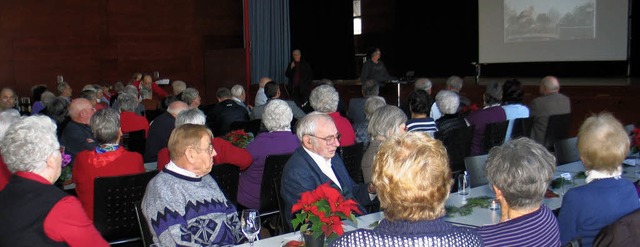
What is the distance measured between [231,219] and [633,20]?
12747mm

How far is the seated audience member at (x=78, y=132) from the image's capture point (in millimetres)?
5758

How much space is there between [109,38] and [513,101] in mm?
8616

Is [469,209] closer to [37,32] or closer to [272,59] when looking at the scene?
[37,32]

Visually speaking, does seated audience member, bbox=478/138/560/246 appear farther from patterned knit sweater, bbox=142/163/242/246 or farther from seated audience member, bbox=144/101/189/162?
seated audience member, bbox=144/101/189/162

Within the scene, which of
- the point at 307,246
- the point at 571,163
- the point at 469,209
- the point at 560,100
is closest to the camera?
the point at 307,246

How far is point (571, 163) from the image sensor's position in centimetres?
492

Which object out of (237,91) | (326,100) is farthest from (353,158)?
(237,91)

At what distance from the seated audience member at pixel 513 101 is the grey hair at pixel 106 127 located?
417 cm

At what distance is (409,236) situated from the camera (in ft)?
6.18

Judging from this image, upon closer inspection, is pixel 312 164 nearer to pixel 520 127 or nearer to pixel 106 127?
pixel 106 127

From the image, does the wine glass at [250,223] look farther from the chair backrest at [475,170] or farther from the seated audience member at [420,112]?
the seated audience member at [420,112]

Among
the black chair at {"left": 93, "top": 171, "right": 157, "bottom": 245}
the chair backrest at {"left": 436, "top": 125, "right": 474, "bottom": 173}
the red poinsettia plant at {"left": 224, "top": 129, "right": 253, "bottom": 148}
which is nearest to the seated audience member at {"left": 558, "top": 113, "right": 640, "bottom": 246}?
the black chair at {"left": 93, "top": 171, "right": 157, "bottom": 245}

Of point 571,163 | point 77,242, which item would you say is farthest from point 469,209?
point 77,242

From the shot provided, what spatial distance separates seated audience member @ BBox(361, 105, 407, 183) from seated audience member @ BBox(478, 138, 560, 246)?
6.33 ft
